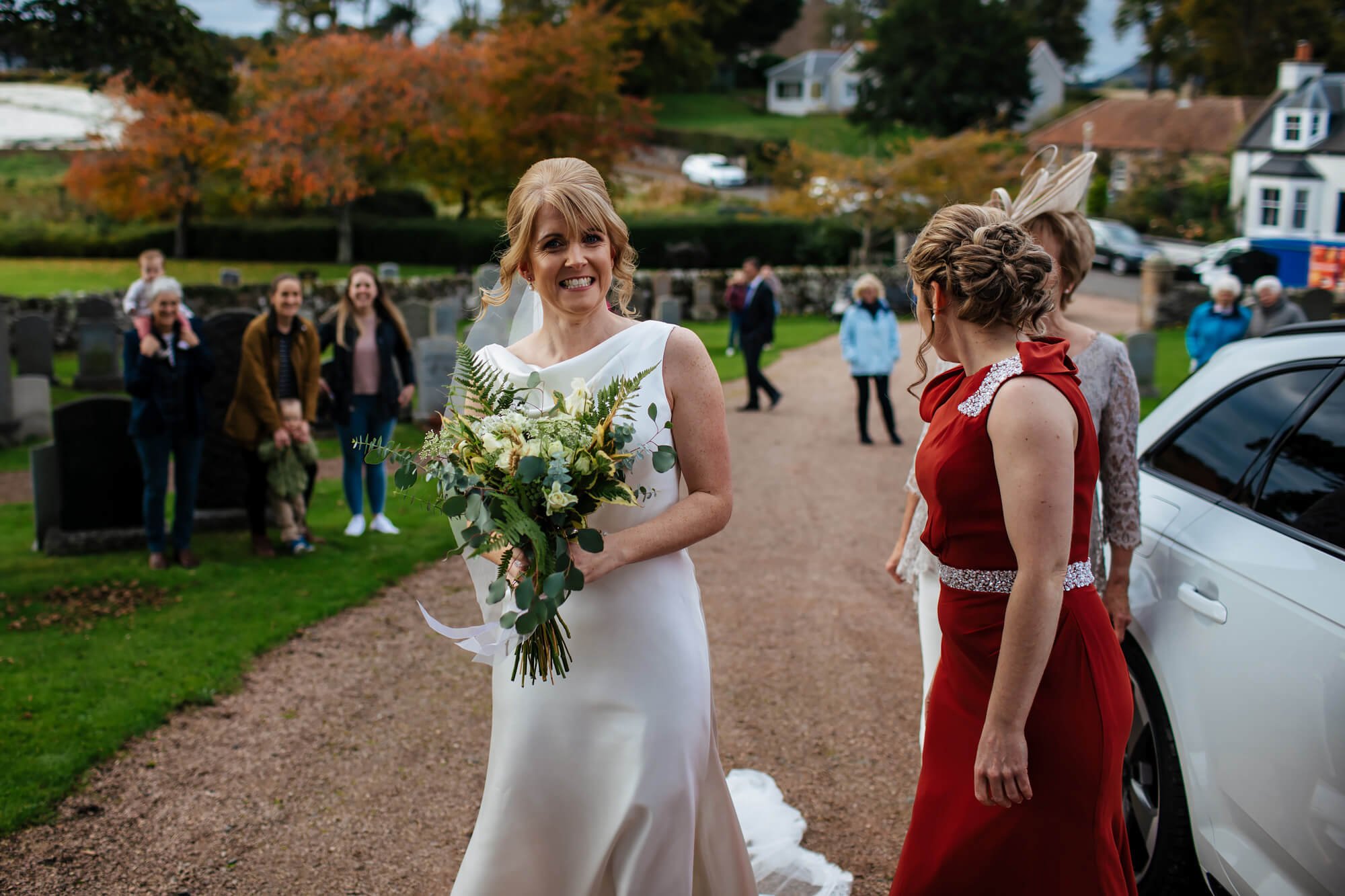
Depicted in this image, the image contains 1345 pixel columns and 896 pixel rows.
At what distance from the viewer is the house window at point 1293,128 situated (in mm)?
43469

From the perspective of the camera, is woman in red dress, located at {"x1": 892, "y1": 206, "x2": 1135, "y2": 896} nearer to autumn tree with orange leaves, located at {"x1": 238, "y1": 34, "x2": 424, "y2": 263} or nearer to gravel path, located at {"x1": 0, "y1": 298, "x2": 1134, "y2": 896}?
gravel path, located at {"x1": 0, "y1": 298, "x2": 1134, "y2": 896}

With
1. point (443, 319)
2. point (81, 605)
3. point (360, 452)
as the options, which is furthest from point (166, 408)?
point (443, 319)

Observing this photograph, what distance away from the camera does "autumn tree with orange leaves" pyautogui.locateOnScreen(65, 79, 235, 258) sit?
34438 mm

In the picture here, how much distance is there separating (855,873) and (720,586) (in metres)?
4.00

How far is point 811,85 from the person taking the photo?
274 feet

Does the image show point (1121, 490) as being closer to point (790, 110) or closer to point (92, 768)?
point (92, 768)

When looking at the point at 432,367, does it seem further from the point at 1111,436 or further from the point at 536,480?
the point at 536,480

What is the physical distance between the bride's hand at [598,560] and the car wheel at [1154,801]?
1.63m

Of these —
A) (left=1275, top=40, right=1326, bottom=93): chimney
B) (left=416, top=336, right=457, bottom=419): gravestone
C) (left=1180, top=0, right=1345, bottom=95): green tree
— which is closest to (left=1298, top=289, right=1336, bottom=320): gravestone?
(left=416, top=336, right=457, bottom=419): gravestone

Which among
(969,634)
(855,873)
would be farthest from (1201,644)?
(855,873)

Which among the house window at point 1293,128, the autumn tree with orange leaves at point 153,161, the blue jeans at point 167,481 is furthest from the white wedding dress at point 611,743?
the house window at point 1293,128

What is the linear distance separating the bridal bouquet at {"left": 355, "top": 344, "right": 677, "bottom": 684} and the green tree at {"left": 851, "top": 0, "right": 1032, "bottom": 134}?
56.0 meters

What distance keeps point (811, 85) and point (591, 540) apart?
3395 inches

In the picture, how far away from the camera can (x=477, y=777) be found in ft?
16.4
